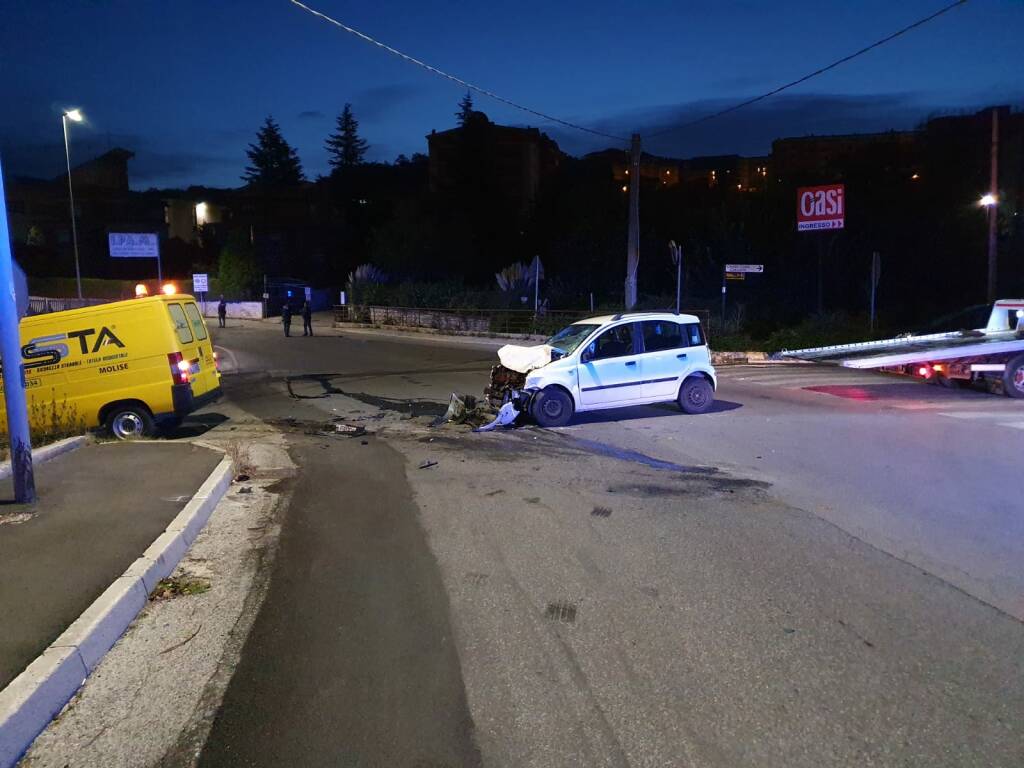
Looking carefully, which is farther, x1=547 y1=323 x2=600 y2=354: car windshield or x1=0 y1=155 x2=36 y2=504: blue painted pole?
x1=547 y1=323 x2=600 y2=354: car windshield

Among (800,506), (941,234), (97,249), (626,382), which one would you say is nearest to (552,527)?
(800,506)

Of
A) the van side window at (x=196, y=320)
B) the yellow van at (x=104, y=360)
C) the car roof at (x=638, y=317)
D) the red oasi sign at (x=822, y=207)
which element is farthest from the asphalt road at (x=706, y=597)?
the red oasi sign at (x=822, y=207)

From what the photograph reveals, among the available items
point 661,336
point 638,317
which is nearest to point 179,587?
point 638,317

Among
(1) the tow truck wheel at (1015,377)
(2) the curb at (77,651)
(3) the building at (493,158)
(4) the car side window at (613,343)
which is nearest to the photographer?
(2) the curb at (77,651)

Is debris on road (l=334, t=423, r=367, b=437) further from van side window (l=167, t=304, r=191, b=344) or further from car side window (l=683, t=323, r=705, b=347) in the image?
car side window (l=683, t=323, r=705, b=347)

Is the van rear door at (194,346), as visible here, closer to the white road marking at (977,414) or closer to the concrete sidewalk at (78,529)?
the concrete sidewalk at (78,529)

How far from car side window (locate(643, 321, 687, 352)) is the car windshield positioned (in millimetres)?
857

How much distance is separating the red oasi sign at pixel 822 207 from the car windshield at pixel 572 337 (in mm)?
16135

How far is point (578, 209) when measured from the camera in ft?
155

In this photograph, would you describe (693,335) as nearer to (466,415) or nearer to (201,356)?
(466,415)

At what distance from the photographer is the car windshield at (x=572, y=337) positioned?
40.4ft

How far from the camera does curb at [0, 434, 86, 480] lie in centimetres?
792

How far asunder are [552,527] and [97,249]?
236 feet

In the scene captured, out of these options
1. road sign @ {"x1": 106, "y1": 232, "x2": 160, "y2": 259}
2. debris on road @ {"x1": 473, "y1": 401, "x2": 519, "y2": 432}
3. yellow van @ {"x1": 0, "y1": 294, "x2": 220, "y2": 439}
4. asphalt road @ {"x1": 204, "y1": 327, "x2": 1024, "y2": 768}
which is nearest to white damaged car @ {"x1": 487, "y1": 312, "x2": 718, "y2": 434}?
debris on road @ {"x1": 473, "y1": 401, "x2": 519, "y2": 432}
